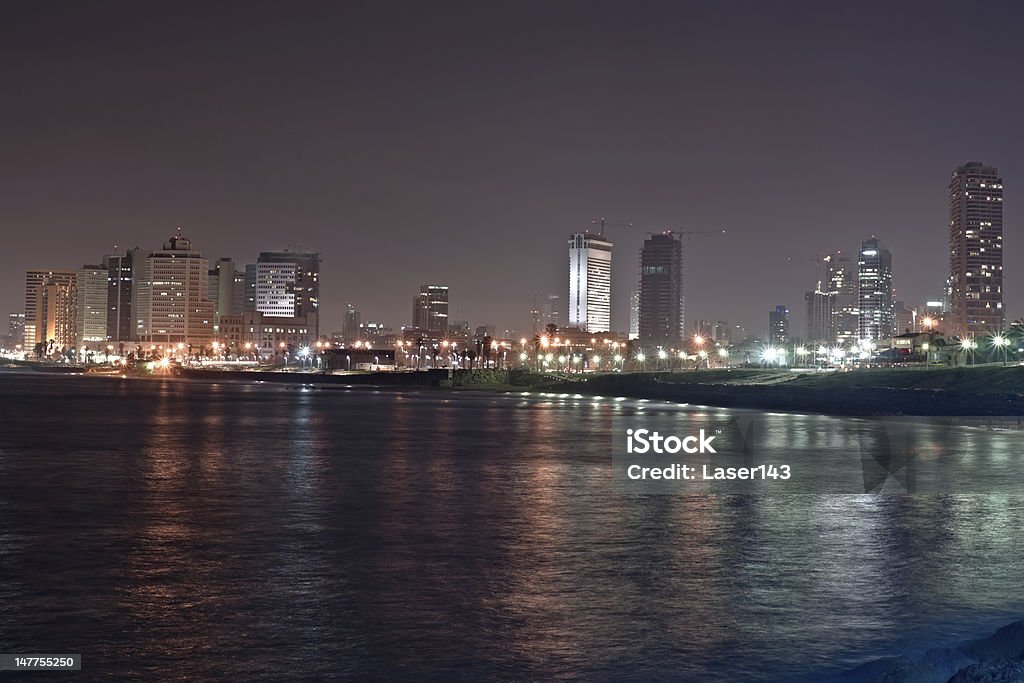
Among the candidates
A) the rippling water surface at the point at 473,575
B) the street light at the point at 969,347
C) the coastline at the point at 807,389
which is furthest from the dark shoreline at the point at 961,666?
the street light at the point at 969,347

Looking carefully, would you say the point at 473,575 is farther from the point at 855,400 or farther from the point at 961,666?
the point at 855,400

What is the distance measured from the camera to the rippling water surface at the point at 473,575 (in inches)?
388

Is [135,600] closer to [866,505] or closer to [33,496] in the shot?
[33,496]

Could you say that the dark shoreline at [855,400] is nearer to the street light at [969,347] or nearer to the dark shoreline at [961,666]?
the street light at [969,347]

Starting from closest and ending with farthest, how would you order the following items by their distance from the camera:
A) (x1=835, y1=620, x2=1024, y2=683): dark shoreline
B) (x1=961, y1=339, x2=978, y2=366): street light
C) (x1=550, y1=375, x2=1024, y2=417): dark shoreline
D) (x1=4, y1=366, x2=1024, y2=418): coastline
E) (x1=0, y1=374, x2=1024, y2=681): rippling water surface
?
(x1=835, y1=620, x2=1024, y2=683): dark shoreline → (x1=0, y1=374, x2=1024, y2=681): rippling water surface → (x1=550, y1=375, x2=1024, y2=417): dark shoreline → (x1=4, y1=366, x2=1024, y2=418): coastline → (x1=961, y1=339, x2=978, y2=366): street light

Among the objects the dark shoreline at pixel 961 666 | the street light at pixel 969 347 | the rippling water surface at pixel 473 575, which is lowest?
the rippling water surface at pixel 473 575

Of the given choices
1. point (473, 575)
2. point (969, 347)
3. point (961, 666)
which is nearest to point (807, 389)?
point (969, 347)

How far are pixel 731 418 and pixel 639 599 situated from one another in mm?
47415

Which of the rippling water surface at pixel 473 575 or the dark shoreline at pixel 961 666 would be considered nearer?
the dark shoreline at pixel 961 666

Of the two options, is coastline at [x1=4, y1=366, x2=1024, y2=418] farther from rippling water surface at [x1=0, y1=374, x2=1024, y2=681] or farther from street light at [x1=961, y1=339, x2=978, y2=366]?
rippling water surface at [x1=0, y1=374, x2=1024, y2=681]

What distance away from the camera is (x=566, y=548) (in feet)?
50.7

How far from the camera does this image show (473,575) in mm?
13477

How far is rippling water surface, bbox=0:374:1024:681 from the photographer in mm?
9859

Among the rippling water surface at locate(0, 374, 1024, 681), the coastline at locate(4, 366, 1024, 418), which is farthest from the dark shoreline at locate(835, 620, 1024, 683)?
the coastline at locate(4, 366, 1024, 418)
